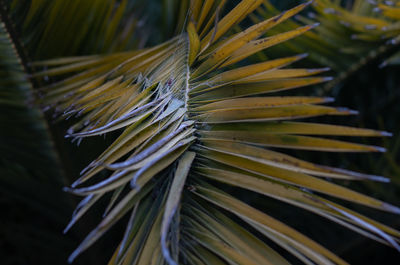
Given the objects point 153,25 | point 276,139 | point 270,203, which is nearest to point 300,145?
point 276,139

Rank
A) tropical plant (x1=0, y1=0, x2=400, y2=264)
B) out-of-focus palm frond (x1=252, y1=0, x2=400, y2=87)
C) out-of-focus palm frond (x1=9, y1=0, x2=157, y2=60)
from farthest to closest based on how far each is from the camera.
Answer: out-of-focus palm frond (x1=252, y1=0, x2=400, y2=87), out-of-focus palm frond (x1=9, y1=0, x2=157, y2=60), tropical plant (x1=0, y1=0, x2=400, y2=264)

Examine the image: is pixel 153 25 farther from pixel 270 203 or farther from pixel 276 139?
pixel 276 139

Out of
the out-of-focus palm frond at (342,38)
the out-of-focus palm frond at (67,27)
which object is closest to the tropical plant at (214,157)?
the out-of-focus palm frond at (67,27)

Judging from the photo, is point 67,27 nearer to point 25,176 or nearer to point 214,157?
point 25,176

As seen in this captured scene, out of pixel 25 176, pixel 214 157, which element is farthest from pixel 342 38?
pixel 25 176

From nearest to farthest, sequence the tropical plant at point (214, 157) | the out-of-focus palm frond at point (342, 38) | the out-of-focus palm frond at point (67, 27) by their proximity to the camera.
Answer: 1. the tropical plant at point (214, 157)
2. the out-of-focus palm frond at point (67, 27)
3. the out-of-focus palm frond at point (342, 38)

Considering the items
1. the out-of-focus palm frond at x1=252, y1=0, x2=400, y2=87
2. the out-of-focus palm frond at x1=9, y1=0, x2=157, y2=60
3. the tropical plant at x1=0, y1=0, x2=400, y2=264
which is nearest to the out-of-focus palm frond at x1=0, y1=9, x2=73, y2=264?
the out-of-focus palm frond at x1=9, y1=0, x2=157, y2=60

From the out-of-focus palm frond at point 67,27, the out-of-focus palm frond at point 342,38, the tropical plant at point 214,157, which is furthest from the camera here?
the out-of-focus palm frond at point 342,38

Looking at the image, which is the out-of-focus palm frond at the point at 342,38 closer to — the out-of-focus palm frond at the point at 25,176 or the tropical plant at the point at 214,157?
the tropical plant at the point at 214,157

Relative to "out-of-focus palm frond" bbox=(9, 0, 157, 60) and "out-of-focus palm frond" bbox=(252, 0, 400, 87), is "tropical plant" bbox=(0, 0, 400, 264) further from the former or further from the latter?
"out-of-focus palm frond" bbox=(252, 0, 400, 87)
